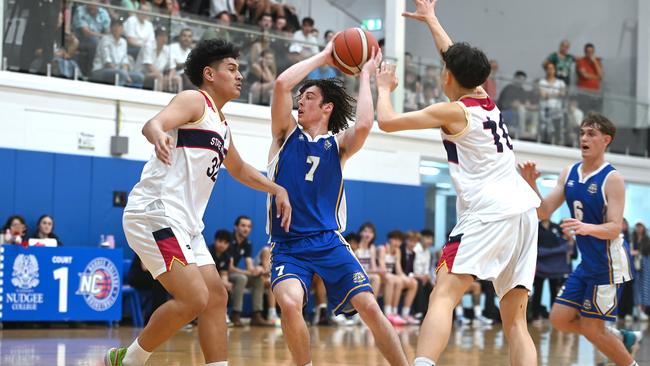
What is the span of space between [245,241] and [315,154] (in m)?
8.37

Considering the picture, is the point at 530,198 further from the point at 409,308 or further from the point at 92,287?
the point at 409,308

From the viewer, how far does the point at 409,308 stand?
49.8 feet

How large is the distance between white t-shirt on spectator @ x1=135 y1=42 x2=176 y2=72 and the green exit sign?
6222 mm

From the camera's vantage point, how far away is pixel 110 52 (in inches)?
534

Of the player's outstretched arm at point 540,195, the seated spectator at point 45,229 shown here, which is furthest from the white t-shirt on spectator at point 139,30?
the player's outstretched arm at point 540,195

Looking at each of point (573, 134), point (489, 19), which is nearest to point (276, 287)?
point (573, 134)

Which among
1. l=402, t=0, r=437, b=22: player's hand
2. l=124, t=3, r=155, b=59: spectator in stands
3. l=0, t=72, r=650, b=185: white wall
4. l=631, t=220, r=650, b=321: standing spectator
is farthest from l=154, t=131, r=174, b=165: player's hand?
l=631, t=220, r=650, b=321: standing spectator

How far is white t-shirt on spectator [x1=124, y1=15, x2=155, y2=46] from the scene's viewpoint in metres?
13.6

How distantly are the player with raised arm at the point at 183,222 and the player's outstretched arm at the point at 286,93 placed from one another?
31cm

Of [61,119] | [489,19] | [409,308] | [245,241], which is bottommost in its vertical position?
[409,308]

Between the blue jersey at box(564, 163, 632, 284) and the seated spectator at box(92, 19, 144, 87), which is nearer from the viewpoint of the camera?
the blue jersey at box(564, 163, 632, 284)

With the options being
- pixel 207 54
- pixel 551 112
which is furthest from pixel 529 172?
pixel 551 112

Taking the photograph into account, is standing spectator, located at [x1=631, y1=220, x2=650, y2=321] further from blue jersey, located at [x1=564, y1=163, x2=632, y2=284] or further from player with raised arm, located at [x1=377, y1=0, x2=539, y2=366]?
player with raised arm, located at [x1=377, y1=0, x2=539, y2=366]

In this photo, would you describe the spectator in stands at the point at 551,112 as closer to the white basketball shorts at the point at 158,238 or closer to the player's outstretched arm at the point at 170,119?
the player's outstretched arm at the point at 170,119
